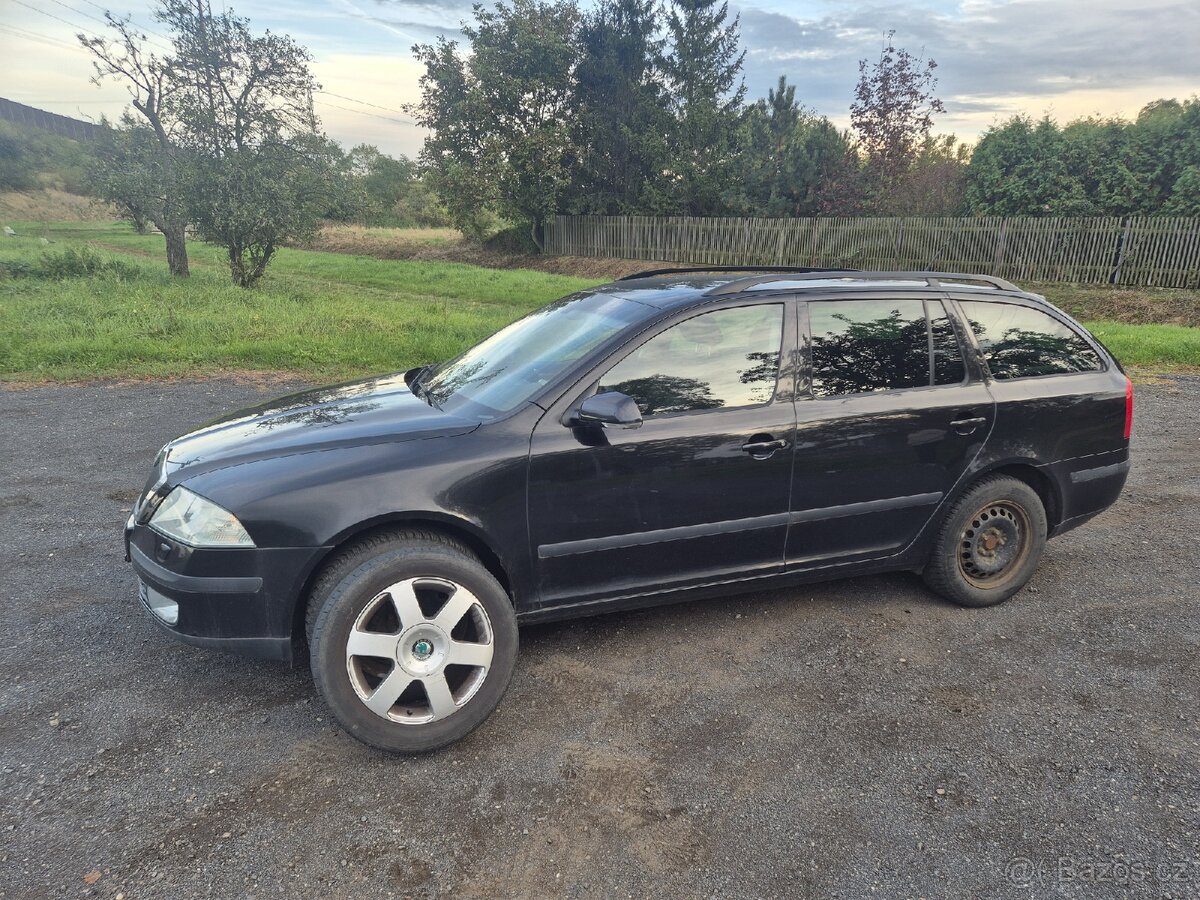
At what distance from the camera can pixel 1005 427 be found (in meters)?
3.72

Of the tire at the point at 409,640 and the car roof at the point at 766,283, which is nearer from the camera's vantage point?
the tire at the point at 409,640

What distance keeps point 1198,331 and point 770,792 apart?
1489 centimetres

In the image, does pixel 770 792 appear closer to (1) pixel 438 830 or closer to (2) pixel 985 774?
(2) pixel 985 774

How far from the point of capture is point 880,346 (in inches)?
141

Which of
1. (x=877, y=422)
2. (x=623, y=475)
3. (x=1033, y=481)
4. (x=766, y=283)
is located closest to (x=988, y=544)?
(x=1033, y=481)

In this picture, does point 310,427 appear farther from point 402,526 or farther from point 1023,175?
point 1023,175

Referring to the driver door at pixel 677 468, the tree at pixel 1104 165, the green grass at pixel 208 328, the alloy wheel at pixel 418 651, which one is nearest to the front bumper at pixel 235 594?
the alloy wheel at pixel 418 651

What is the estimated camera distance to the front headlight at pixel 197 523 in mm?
Answer: 2662

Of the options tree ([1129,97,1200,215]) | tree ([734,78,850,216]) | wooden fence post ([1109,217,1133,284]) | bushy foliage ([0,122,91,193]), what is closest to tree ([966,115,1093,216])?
tree ([1129,97,1200,215])

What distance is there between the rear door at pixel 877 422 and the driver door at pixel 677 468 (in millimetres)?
138

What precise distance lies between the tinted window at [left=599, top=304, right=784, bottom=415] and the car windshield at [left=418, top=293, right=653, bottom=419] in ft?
0.62

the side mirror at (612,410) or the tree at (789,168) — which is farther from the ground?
the tree at (789,168)

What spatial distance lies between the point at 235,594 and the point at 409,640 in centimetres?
64

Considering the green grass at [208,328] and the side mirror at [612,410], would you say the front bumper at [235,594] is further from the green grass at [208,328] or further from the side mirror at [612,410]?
the green grass at [208,328]
